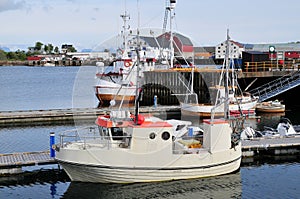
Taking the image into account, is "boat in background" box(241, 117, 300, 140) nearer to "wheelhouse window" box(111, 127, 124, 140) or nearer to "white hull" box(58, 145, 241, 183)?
"white hull" box(58, 145, 241, 183)

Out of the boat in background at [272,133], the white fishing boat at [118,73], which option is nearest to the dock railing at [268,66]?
the white fishing boat at [118,73]

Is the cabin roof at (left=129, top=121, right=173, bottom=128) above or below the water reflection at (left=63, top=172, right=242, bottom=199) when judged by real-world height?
above

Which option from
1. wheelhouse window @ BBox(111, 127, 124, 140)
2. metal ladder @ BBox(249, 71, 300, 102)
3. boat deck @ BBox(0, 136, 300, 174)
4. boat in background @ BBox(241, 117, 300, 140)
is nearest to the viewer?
wheelhouse window @ BBox(111, 127, 124, 140)

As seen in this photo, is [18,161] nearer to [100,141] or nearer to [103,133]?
[100,141]

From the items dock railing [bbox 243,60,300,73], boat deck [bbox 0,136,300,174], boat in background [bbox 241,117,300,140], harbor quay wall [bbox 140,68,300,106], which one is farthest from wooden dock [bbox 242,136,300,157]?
dock railing [bbox 243,60,300,73]

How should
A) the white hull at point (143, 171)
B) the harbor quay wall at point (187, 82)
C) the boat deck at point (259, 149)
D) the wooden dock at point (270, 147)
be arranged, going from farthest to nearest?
the harbor quay wall at point (187, 82), the wooden dock at point (270, 147), the boat deck at point (259, 149), the white hull at point (143, 171)

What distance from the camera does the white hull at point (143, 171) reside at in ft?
68.3

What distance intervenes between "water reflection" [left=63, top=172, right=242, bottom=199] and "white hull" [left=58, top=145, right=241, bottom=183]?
235 millimetres

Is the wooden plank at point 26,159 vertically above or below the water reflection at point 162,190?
above

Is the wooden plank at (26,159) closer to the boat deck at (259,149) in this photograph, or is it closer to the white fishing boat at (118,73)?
the boat deck at (259,149)

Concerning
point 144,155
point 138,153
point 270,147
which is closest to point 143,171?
point 144,155

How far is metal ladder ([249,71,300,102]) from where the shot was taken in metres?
45.8

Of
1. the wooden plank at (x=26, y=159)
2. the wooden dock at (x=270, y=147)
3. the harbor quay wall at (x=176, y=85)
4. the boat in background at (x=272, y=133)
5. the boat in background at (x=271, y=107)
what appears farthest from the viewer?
the harbor quay wall at (x=176, y=85)

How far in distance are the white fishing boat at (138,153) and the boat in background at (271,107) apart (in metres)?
21.5
